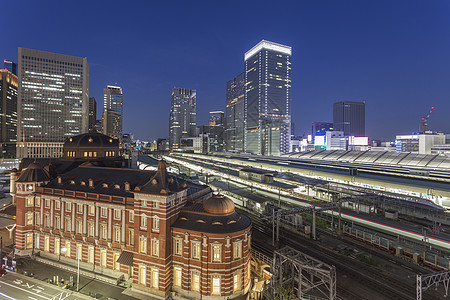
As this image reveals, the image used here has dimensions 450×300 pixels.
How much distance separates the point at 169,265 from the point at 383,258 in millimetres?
38441

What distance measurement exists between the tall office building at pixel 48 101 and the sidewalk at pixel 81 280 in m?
163

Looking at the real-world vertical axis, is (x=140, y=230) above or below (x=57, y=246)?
above

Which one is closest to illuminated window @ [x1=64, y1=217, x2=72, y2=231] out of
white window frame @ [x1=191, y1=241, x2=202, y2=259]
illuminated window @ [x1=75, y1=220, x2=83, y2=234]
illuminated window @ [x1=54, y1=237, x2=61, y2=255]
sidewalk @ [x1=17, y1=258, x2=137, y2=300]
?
illuminated window @ [x1=75, y1=220, x2=83, y2=234]

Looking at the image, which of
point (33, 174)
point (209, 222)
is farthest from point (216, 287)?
point (33, 174)

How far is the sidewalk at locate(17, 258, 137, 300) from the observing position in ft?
117

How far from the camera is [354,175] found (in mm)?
88438

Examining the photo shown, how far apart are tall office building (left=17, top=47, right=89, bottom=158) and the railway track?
623ft

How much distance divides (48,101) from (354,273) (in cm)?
21364

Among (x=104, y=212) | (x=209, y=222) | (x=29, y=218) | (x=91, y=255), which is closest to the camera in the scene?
(x=209, y=222)

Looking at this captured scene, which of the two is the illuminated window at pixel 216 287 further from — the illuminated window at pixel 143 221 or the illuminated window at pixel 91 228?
the illuminated window at pixel 91 228

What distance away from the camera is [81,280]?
130 feet

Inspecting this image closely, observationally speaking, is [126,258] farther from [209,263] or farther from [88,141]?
[88,141]

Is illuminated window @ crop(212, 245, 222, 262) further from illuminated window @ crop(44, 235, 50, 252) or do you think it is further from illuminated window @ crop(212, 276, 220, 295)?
illuminated window @ crop(44, 235, 50, 252)

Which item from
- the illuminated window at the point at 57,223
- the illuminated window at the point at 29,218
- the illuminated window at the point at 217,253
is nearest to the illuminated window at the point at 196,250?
the illuminated window at the point at 217,253
